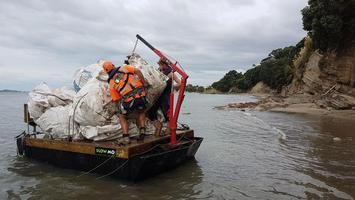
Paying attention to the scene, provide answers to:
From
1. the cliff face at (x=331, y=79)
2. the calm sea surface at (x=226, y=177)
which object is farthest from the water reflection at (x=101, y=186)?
the cliff face at (x=331, y=79)

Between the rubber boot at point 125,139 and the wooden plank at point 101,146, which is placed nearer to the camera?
the wooden plank at point 101,146

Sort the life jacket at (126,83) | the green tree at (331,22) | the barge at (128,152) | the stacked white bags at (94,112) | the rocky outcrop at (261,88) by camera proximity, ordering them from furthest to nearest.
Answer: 1. the rocky outcrop at (261,88)
2. the green tree at (331,22)
3. the stacked white bags at (94,112)
4. the life jacket at (126,83)
5. the barge at (128,152)

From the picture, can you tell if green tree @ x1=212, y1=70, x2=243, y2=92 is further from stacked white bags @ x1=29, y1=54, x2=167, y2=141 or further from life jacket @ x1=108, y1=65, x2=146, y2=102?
life jacket @ x1=108, y1=65, x2=146, y2=102

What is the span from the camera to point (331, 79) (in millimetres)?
28469

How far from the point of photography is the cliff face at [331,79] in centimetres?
2405

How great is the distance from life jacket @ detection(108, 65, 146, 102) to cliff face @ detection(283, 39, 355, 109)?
61.1ft

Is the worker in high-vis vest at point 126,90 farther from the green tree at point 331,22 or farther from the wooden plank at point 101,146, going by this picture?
the green tree at point 331,22

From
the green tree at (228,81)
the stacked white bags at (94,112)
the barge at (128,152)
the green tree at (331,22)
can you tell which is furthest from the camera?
the green tree at (228,81)

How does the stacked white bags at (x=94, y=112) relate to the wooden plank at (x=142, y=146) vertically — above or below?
above

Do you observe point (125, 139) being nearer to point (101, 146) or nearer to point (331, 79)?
point (101, 146)

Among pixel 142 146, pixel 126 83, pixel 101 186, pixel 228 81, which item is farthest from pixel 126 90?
pixel 228 81

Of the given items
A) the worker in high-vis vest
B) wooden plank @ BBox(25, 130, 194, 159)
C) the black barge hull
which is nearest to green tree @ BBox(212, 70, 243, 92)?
the black barge hull

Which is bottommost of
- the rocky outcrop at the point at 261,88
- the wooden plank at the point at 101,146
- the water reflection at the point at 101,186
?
the water reflection at the point at 101,186

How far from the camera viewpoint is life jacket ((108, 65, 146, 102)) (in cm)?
778
